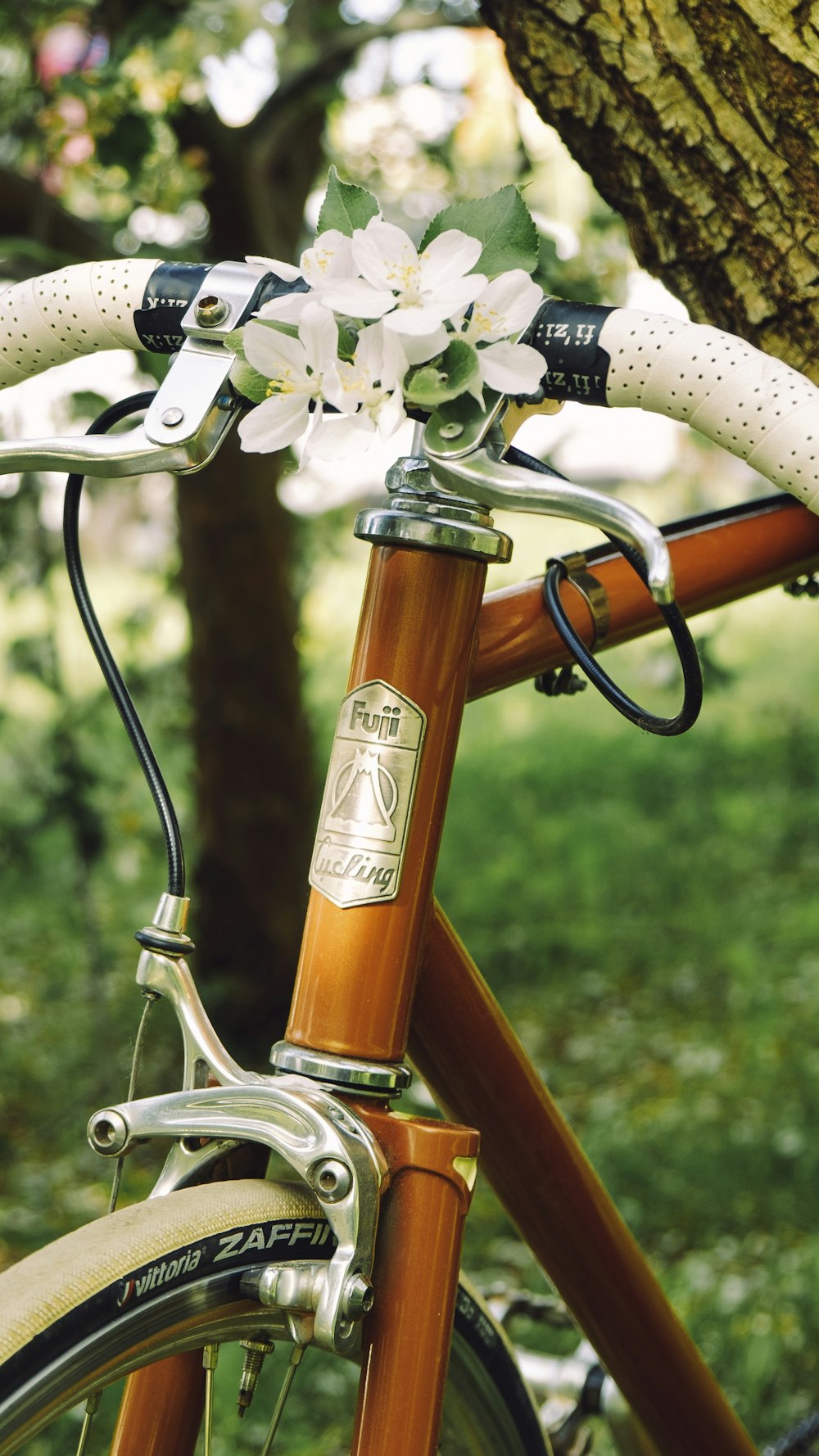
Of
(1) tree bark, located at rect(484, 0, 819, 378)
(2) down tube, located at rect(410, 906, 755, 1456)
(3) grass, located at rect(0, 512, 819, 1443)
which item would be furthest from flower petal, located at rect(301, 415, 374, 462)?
(3) grass, located at rect(0, 512, 819, 1443)

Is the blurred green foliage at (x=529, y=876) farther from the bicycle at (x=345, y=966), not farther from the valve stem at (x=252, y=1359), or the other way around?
the valve stem at (x=252, y=1359)

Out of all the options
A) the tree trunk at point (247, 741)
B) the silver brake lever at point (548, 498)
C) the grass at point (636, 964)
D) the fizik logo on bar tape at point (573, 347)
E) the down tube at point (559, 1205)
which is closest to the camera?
the silver brake lever at point (548, 498)

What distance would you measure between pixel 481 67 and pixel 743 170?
7.43ft

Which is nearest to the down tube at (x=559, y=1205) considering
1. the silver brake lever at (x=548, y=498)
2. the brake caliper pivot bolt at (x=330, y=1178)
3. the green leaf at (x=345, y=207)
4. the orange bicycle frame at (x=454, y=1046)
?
the orange bicycle frame at (x=454, y=1046)

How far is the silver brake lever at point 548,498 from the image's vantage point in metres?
0.54

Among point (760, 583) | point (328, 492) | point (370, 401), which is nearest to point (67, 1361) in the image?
point (370, 401)

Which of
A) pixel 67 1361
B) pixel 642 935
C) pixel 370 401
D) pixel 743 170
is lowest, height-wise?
pixel 67 1361

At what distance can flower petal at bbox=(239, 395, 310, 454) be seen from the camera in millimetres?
616

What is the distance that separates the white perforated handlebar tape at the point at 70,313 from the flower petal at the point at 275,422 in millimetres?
147

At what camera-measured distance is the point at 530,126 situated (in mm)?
3619

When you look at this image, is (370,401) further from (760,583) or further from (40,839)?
(40,839)

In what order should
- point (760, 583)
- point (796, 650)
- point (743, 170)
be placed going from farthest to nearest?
point (796, 650)
point (760, 583)
point (743, 170)

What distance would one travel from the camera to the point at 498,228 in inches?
25.1

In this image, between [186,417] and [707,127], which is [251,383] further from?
[707,127]
